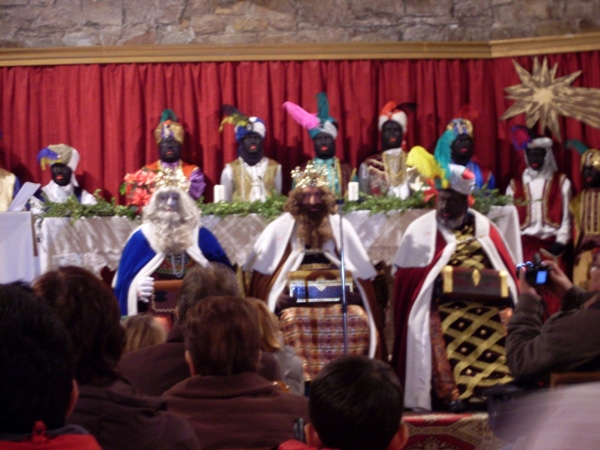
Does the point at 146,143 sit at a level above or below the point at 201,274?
above

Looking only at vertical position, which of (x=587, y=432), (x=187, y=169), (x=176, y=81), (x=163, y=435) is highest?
(x=176, y=81)

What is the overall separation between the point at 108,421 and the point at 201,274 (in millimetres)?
1462

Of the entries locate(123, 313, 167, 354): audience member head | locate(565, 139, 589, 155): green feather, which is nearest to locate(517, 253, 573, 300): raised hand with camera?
locate(123, 313, 167, 354): audience member head

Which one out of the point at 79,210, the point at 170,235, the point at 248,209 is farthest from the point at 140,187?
the point at 248,209

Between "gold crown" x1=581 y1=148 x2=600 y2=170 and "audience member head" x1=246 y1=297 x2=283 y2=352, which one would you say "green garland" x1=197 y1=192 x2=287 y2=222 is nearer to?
"gold crown" x1=581 y1=148 x2=600 y2=170

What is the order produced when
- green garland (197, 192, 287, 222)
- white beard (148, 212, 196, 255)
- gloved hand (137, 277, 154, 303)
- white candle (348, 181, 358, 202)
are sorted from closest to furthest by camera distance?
gloved hand (137, 277, 154, 303) → white beard (148, 212, 196, 255) → green garland (197, 192, 287, 222) → white candle (348, 181, 358, 202)

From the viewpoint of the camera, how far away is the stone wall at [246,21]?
32.8ft

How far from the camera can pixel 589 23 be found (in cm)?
979

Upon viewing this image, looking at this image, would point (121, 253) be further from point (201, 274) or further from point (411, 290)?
point (201, 274)

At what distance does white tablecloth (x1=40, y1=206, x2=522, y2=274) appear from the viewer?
23.2 feet

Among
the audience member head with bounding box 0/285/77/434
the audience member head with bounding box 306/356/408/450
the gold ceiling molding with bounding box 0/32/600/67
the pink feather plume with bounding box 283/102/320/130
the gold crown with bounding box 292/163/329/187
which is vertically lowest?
the audience member head with bounding box 306/356/408/450

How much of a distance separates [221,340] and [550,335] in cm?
141

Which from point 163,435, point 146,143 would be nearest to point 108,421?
point 163,435

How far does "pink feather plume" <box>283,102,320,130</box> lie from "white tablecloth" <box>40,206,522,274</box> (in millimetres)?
2158
